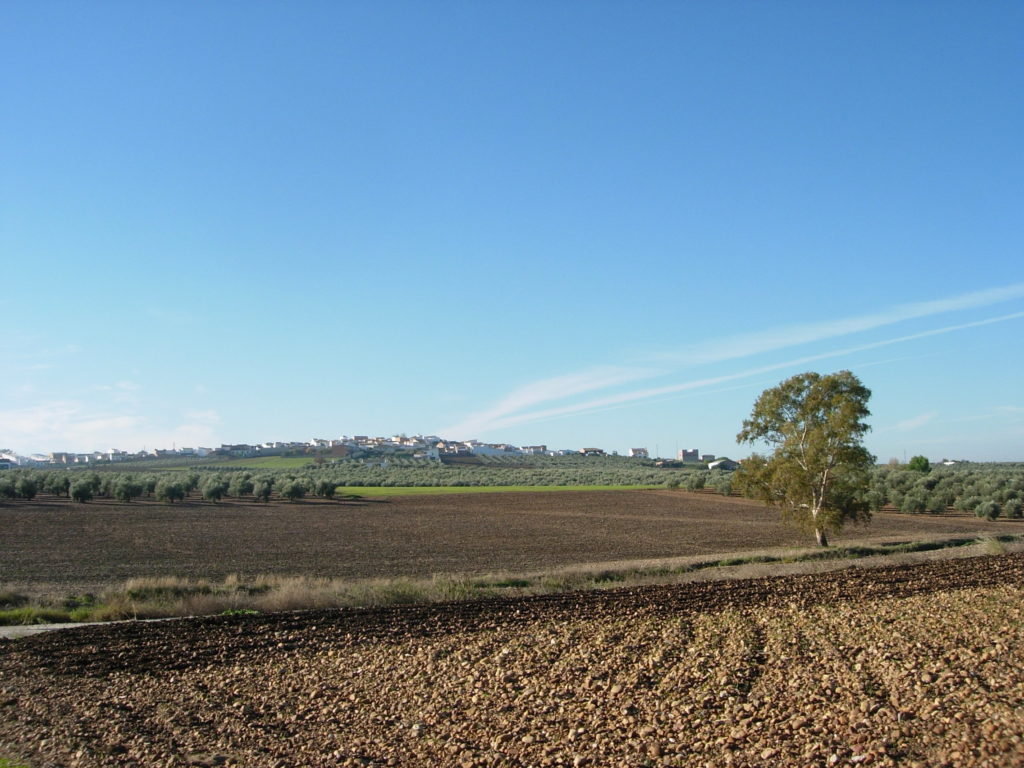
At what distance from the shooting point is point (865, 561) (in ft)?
104

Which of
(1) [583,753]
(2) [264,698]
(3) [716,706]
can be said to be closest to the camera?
(1) [583,753]

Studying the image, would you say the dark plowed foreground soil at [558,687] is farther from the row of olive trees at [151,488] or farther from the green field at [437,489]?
the green field at [437,489]

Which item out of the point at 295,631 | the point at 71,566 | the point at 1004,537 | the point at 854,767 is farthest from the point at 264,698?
the point at 1004,537

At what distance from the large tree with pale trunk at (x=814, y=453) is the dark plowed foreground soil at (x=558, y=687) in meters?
19.1

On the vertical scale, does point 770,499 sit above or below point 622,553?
above

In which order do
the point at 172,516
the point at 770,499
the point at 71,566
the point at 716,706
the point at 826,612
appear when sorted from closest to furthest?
Answer: 1. the point at 716,706
2. the point at 826,612
3. the point at 71,566
4. the point at 770,499
5. the point at 172,516

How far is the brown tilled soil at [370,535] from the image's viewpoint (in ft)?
115

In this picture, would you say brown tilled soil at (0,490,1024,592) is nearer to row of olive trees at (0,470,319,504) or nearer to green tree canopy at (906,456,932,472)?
row of olive trees at (0,470,319,504)

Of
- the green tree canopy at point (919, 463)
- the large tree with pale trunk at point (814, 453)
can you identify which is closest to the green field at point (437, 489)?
the green tree canopy at point (919, 463)

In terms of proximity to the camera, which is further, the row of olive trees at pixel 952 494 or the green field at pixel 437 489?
the green field at pixel 437 489

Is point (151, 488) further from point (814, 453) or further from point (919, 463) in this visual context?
point (919, 463)

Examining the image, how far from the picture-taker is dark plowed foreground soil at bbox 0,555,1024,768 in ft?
30.3

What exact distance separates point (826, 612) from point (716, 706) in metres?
6.56

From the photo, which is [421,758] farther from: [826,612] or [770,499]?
[770,499]
